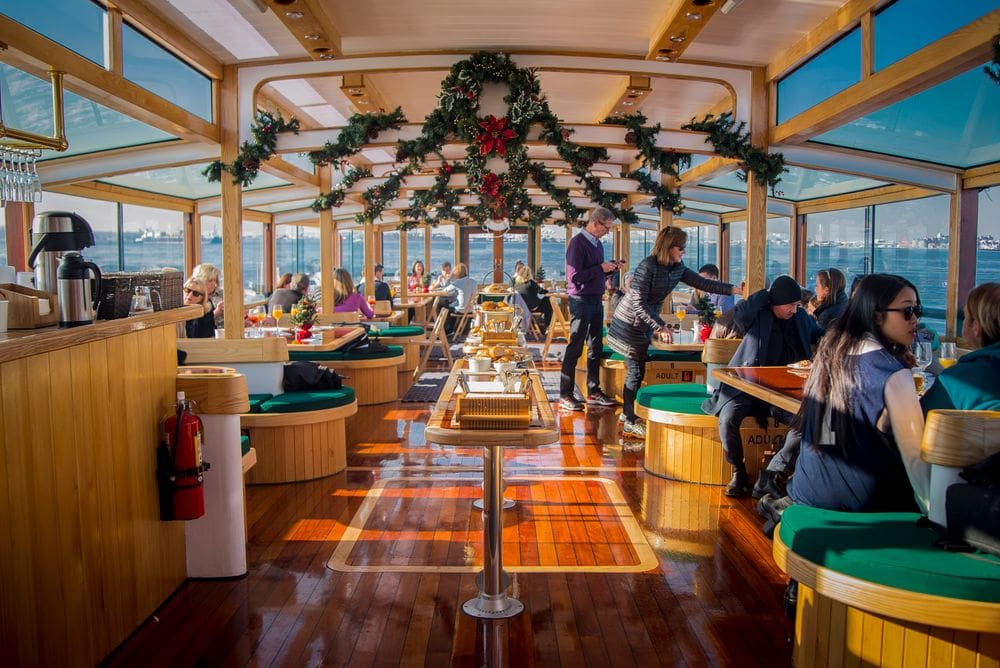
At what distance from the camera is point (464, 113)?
633 cm

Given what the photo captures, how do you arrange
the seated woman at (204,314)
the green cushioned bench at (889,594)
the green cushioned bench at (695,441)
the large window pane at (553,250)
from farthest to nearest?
the large window pane at (553,250)
the seated woman at (204,314)
the green cushioned bench at (695,441)
the green cushioned bench at (889,594)

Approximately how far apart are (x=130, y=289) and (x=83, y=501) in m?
0.95

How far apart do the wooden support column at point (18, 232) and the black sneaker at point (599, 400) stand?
16.0ft

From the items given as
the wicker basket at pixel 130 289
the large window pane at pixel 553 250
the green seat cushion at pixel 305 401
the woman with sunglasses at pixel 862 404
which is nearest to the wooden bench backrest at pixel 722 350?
the woman with sunglasses at pixel 862 404

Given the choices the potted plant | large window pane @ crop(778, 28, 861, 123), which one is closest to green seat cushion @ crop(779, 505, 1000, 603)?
large window pane @ crop(778, 28, 861, 123)

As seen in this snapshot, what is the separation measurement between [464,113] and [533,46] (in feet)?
2.30

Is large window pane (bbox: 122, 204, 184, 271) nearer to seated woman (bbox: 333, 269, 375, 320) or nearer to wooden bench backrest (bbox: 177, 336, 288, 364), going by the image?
seated woman (bbox: 333, 269, 375, 320)

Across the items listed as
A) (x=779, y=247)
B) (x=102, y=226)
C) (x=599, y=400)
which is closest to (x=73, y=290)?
(x=599, y=400)

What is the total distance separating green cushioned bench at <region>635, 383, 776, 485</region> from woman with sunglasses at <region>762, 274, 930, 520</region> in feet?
7.11

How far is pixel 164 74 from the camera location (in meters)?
5.44

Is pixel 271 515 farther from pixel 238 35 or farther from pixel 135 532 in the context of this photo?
pixel 238 35

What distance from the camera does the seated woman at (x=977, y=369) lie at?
283cm

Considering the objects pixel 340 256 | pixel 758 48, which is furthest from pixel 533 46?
pixel 340 256

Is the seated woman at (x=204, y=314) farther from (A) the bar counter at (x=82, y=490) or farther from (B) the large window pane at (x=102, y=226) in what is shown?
(A) the bar counter at (x=82, y=490)
